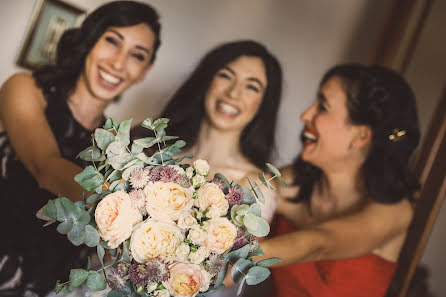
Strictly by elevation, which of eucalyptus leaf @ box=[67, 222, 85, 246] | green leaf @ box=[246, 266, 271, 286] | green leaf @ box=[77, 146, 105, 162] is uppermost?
green leaf @ box=[77, 146, 105, 162]

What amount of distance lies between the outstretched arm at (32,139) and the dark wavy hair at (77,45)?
6 cm

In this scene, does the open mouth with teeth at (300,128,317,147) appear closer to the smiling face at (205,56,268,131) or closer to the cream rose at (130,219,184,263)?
the smiling face at (205,56,268,131)

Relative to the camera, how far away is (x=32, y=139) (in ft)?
4.22

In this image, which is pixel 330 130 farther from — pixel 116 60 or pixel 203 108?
pixel 116 60

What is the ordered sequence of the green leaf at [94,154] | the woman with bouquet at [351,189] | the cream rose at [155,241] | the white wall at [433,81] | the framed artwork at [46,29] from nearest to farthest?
the cream rose at [155,241], the green leaf at [94,154], the framed artwork at [46,29], the woman with bouquet at [351,189], the white wall at [433,81]

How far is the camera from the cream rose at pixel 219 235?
0.97 metres

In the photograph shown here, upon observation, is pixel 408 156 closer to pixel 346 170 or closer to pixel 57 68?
pixel 346 170

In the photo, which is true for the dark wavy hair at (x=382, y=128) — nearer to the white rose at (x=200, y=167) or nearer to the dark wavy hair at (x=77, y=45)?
the white rose at (x=200, y=167)

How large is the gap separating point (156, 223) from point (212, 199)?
14 centimetres

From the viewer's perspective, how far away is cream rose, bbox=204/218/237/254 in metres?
0.97

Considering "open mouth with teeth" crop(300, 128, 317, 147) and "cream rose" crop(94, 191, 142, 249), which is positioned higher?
"open mouth with teeth" crop(300, 128, 317, 147)

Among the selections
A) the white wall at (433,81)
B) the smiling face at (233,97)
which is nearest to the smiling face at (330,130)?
the smiling face at (233,97)

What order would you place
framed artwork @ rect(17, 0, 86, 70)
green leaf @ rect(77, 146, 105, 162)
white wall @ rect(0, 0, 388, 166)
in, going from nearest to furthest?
green leaf @ rect(77, 146, 105, 162) → framed artwork @ rect(17, 0, 86, 70) → white wall @ rect(0, 0, 388, 166)

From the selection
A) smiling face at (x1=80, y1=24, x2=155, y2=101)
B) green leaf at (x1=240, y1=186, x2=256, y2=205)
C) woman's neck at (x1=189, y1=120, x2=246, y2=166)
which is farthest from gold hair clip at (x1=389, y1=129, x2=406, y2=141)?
smiling face at (x1=80, y1=24, x2=155, y2=101)
